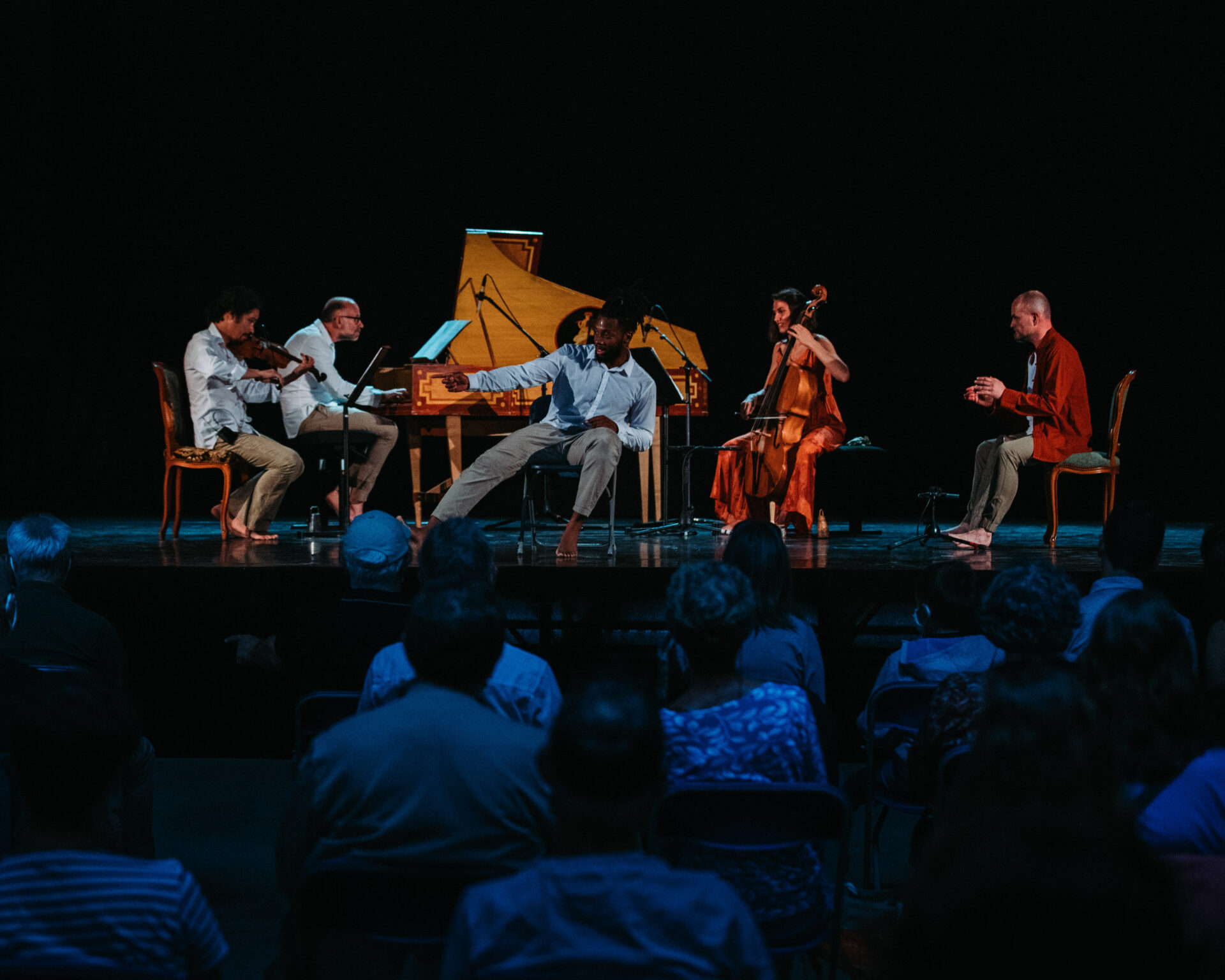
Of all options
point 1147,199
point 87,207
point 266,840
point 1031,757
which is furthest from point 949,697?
point 87,207

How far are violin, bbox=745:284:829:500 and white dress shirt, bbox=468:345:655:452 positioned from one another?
107 cm

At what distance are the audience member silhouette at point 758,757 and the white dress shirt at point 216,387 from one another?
4.26 m

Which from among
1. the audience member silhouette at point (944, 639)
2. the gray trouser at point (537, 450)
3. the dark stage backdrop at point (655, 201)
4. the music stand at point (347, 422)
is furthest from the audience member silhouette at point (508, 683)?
the dark stage backdrop at point (655, 201)

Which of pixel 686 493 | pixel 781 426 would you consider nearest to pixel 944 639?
pixel 686 493

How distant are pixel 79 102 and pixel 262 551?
4.87 metres

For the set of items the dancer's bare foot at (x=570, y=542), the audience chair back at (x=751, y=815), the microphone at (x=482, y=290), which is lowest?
the dancer's bare foot at (x=570, y=542)

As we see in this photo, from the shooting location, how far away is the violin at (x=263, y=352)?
569cm

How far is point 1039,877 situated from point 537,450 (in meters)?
4.21

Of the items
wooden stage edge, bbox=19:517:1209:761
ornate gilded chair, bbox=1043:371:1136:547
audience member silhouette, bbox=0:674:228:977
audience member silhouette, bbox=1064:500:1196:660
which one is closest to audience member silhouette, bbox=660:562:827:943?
audience member silhouette, bbox=0:674:228:977

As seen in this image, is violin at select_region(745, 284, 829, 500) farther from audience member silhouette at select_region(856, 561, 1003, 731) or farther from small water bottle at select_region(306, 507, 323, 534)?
audience member silhouette at select_region(856, 561, 1003, 731)

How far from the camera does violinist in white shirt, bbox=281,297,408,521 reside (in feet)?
19.8

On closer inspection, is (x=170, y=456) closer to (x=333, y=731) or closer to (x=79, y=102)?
(x=79, y=102)

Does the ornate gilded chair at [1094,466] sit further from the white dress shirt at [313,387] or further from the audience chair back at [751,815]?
the audience chair back at [751,815]

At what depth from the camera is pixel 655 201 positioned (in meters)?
8.11
